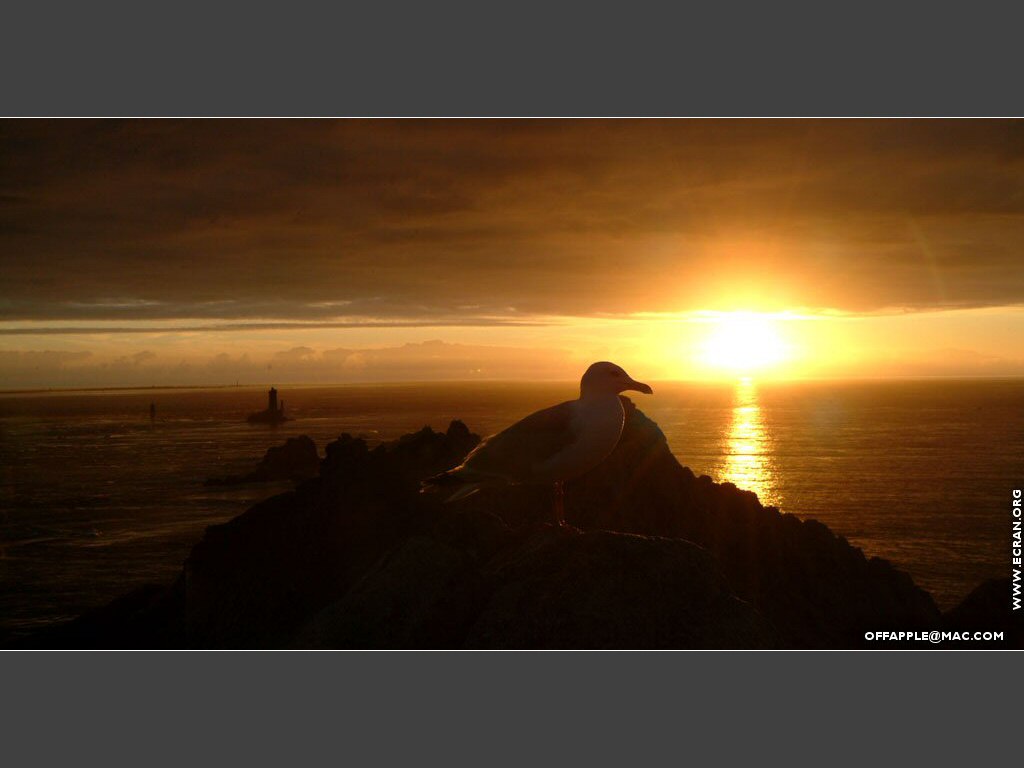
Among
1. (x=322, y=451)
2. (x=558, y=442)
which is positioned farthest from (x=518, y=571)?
(x=322, y=451)

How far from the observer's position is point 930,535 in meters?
22.9

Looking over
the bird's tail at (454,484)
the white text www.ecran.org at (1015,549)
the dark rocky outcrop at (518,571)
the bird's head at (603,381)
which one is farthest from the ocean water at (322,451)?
the bird's tail at (454,484)

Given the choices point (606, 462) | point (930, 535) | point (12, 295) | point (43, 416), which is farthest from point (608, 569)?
point (43, 416)

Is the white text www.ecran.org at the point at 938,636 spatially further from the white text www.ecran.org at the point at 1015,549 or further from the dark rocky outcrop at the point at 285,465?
the dark rocky outcrop at the point at 285,465

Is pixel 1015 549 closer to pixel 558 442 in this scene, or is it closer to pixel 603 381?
pixel 603 381

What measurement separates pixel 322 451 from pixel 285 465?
3971 millimetres

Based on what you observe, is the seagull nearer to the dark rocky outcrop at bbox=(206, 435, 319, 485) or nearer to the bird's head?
the bird's head

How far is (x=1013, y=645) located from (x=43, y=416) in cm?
3928

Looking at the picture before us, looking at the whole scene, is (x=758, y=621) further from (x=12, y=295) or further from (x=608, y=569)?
(x=12, y=295)

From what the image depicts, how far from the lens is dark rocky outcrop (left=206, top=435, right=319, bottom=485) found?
16.8 metres

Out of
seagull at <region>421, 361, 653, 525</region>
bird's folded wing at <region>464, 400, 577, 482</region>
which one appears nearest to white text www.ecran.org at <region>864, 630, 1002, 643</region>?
seagull at <region>421, 361, 653, 525</region>

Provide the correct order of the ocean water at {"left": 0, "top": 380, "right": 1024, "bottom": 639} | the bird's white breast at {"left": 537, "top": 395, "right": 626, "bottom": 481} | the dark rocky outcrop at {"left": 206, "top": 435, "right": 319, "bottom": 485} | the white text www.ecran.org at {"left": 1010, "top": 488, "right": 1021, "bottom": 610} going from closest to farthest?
the bird's white breast at {"left": 537, "top": 395, "right": 626, "bottom": 481} → the white text www.ecran.org at {"left": 1010, "top": 488, "right": 1021, "bottom": 610} → the ocean water at {"left": 0, "top": 380, "right": 1024, "bottom": 639} → the dark rocky outcrop at {"left": 206, "top": 435, "right": 319, "bottom": 485}

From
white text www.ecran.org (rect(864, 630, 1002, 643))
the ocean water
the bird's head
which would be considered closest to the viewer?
the bird's head

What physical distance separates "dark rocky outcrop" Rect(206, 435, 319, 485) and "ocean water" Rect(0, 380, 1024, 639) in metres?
0.39
